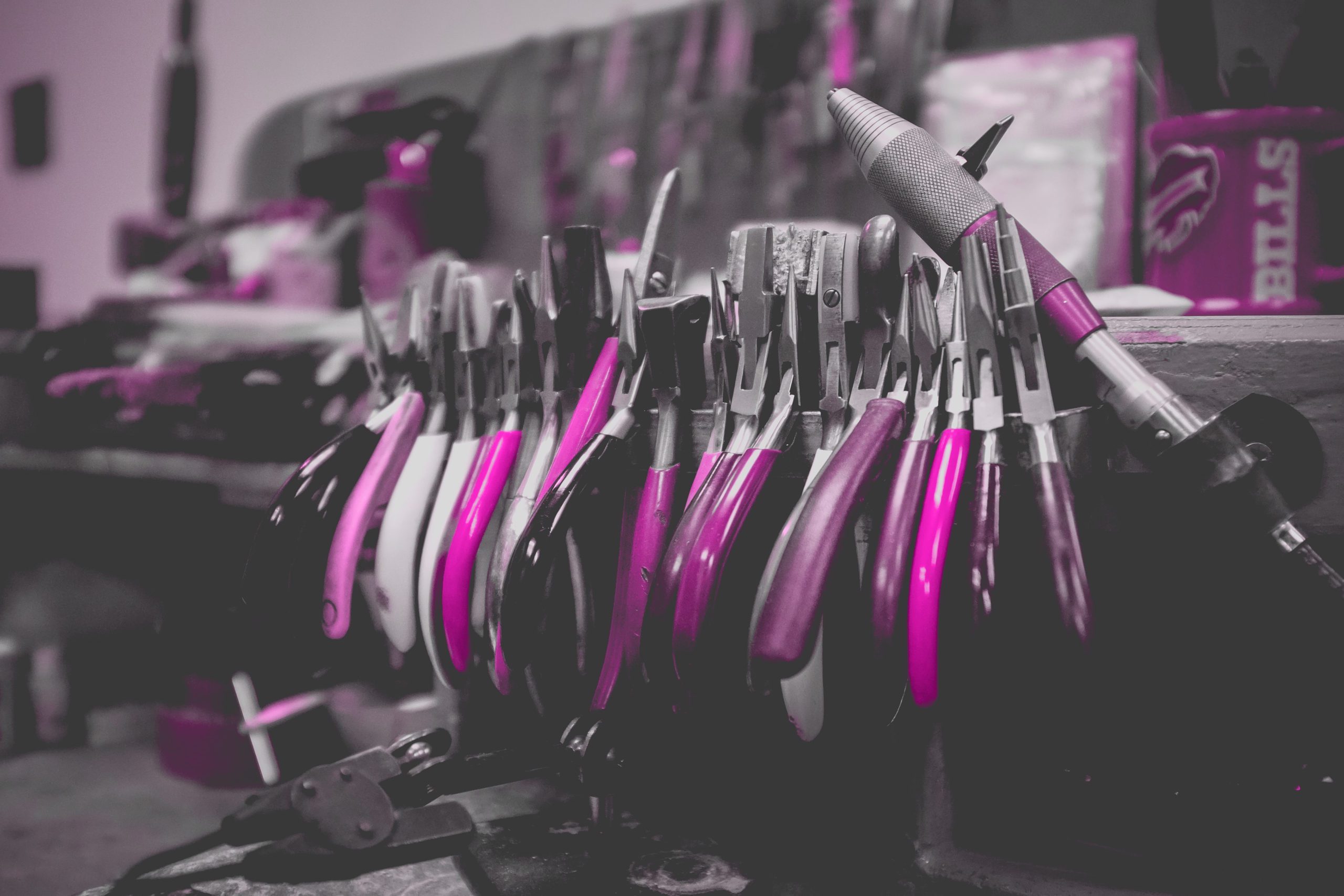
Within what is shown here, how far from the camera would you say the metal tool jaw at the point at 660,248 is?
61 cm

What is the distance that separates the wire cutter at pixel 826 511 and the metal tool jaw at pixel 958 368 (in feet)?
0.08

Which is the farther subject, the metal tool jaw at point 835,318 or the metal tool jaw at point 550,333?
the metal tool jaw at point 550,333

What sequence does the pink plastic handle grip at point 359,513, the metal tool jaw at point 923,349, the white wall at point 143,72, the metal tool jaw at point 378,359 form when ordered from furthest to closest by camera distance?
the white wall at point 143,72
the metal tool jaw at point 378,359
the pink plastic handle grip at point 359,513
the metal tool jaw at point 923,349

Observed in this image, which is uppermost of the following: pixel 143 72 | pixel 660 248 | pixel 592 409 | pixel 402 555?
pixel 143 72

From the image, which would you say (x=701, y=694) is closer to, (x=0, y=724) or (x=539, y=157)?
(x=539, y=157)

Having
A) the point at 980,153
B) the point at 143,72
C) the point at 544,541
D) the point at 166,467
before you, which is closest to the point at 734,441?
the point at 544,541

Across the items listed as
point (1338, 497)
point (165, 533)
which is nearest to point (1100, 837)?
point (1338, 497)

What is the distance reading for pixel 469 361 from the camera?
25.2 inches

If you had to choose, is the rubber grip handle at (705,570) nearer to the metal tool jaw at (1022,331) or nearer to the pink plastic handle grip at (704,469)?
the pink plastic handle grip at (704,469)

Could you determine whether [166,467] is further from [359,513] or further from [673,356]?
[673,356]

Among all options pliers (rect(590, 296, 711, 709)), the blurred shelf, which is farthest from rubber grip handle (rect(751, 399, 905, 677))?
the blurred shelf

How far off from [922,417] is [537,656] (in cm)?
28

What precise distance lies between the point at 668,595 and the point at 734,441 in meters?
0.11

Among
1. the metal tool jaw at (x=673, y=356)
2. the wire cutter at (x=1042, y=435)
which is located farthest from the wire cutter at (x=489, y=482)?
the wire cutter at (x=1042, y=435)
